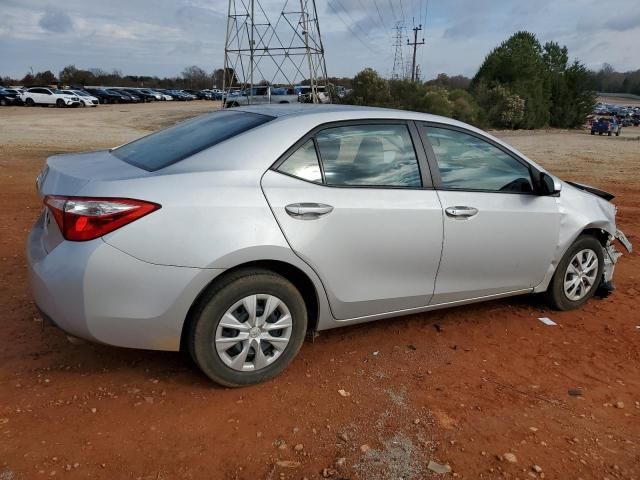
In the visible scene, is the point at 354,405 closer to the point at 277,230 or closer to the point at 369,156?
the point at 277,230

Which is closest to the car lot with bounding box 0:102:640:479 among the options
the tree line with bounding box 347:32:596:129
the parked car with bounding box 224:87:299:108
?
the parked car with bounding box 224:87:299:108

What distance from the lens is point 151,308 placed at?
289 centimetres

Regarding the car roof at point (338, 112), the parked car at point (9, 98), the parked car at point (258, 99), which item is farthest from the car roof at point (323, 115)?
the parked car at point (9, 98)

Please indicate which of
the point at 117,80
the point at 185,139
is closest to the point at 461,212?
the point at 185,139

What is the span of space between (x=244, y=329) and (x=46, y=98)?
166 feet

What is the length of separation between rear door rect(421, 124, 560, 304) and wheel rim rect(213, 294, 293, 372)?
47.8 inches

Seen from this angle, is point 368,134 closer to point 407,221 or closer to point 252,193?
point 407,221

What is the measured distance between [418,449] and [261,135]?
194cm

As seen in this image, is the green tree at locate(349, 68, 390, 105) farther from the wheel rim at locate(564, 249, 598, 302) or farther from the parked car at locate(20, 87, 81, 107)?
the wheel rim at locate(564, 249, 598, 302)

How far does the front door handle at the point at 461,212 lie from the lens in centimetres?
367

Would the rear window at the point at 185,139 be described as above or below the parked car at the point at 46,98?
below

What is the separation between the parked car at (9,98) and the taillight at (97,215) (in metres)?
50.1

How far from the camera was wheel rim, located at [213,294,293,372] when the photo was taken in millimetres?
3088

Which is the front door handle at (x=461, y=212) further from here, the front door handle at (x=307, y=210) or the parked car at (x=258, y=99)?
the parked car at (x=258, y=99)
